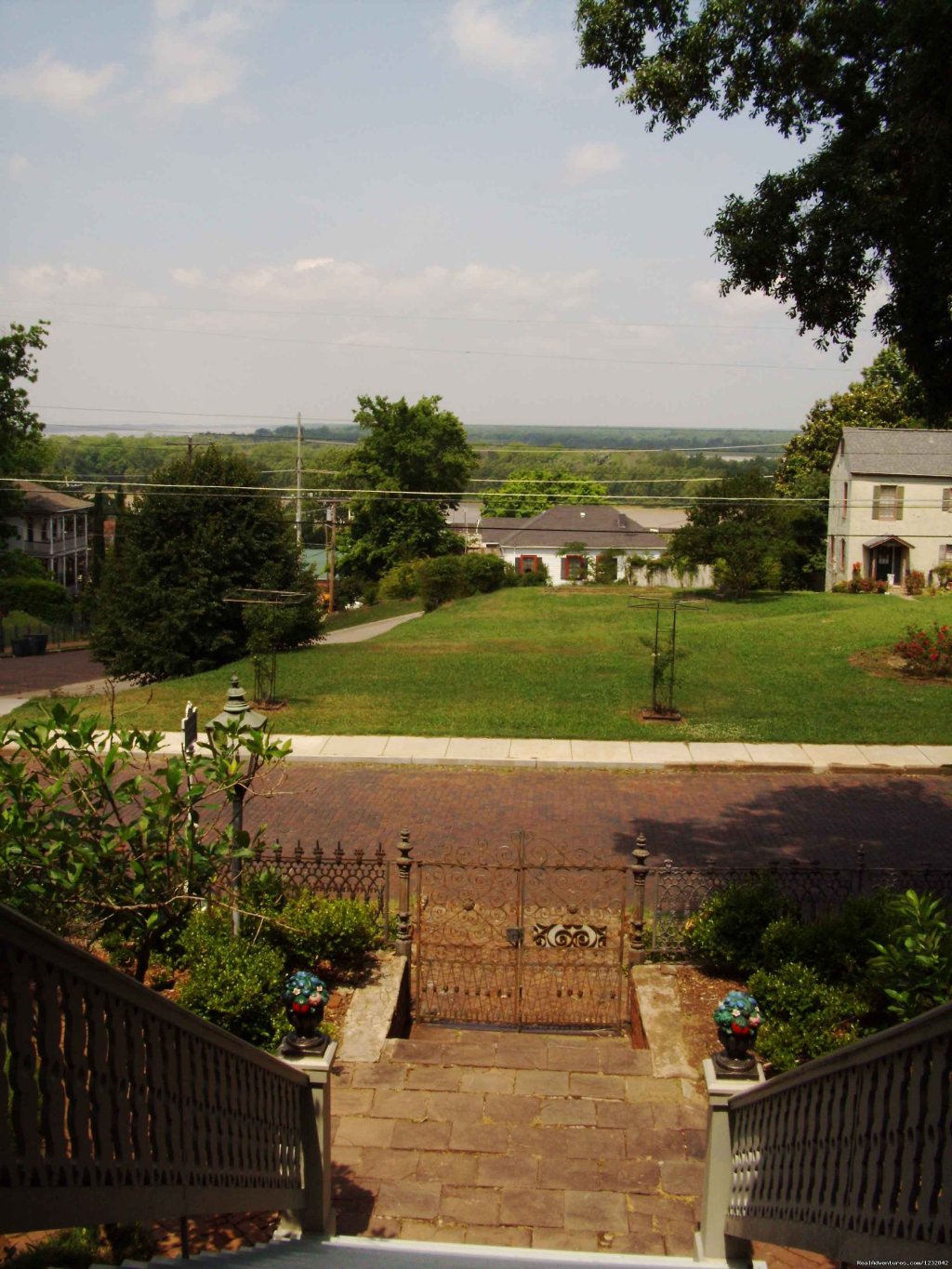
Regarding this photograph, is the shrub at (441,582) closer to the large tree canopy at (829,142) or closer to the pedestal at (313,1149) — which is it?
the large tree canopy at (829,142)

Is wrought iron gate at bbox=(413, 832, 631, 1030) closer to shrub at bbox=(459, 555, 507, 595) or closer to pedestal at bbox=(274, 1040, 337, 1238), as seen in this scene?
pedestal at bbox=(274, 1040, 337, 1238)

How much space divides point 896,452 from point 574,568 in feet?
66.3

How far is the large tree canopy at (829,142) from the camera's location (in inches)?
450

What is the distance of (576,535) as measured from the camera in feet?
238

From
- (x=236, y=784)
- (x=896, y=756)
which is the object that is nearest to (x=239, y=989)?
(x=236, y=784)

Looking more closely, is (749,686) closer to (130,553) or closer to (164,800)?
(130,553)

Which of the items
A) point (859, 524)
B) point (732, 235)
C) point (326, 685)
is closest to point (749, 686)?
point (326, 685)

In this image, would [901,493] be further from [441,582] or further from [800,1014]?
[800,1014]

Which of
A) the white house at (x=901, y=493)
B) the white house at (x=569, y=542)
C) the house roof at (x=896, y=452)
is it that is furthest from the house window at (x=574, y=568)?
the house roof at (x=896, y=452)

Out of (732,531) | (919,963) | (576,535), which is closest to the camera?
(919,963)

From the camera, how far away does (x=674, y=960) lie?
1089cm

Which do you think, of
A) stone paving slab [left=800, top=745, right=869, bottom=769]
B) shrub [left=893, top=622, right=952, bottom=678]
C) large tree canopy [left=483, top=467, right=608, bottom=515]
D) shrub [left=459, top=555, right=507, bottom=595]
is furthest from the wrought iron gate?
large tree canopy [left=483, top=467, right=608, bottom=515]

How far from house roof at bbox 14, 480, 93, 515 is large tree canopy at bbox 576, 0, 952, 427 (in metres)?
54.6

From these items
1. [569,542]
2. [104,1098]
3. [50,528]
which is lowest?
[569,542]
